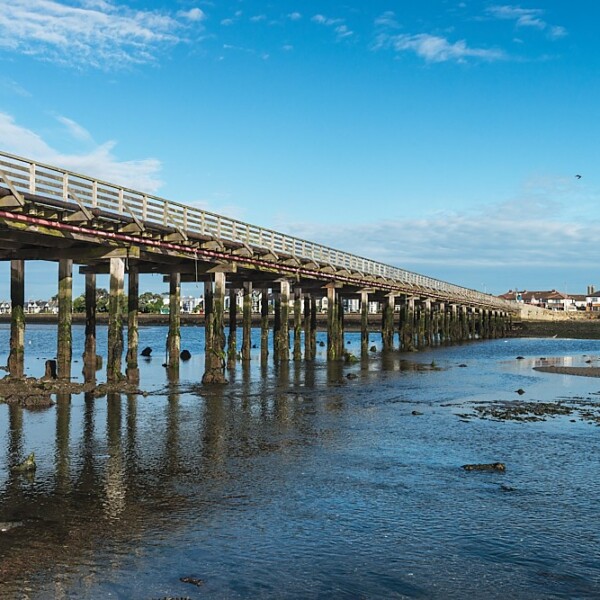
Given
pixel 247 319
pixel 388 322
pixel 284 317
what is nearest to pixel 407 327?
pixel 388 322

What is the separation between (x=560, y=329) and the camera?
382 ft

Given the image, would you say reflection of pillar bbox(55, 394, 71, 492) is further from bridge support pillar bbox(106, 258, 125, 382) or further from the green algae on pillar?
the green algae on pillar

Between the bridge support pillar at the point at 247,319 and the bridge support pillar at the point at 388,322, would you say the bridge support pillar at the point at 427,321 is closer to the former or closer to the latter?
the bridge support pillar at the point at 388,322

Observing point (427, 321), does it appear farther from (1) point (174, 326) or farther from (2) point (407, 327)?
(1) point (174, 326)

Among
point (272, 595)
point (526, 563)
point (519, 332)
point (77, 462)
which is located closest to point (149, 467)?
point (77, 462)

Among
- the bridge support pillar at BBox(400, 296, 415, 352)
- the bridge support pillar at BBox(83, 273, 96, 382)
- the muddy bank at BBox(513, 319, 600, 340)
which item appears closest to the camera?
the bridge support pillar at BBox(83, 273, 96, 382)

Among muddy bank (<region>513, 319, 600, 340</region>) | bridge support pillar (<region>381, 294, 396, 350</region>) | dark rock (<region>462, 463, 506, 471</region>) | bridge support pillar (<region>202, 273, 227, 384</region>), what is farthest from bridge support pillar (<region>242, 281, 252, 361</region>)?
muddy bank (<region>513, 319, 600, 340</region>)

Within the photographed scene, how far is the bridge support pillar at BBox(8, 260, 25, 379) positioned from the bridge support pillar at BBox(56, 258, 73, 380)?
138cm

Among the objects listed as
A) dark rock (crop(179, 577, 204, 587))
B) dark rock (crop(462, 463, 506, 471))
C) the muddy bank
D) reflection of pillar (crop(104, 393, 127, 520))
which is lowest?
dark rock (crop(179, 577, 204, 587))

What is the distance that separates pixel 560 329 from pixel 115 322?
104m

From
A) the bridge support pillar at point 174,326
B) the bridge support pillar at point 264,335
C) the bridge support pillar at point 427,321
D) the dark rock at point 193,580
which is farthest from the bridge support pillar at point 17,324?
the bridge support pillar at point 427,321

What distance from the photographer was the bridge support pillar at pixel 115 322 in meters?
26.7

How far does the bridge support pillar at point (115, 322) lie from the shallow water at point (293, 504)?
14.6ft

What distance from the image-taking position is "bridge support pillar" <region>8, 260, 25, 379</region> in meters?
26.3
